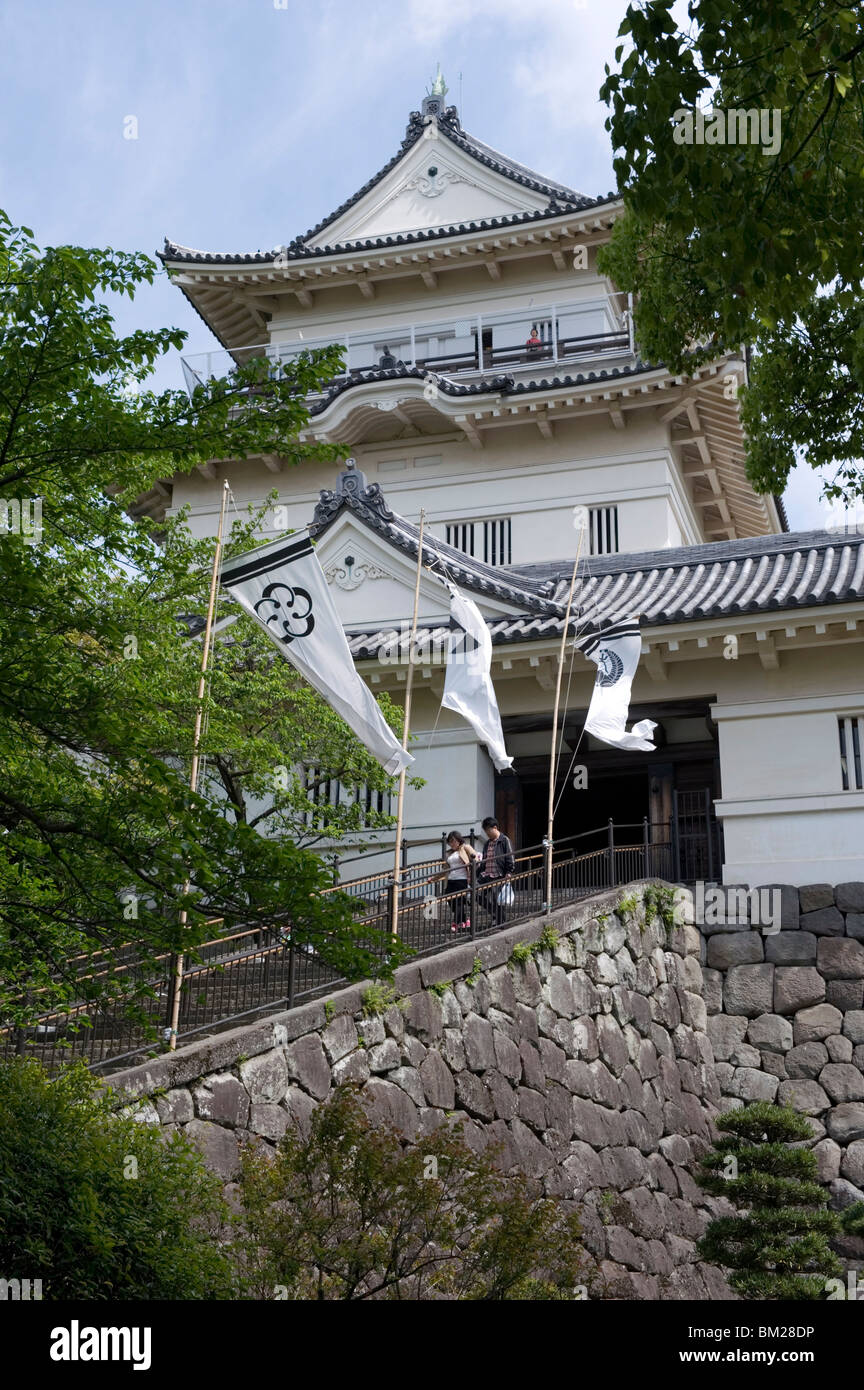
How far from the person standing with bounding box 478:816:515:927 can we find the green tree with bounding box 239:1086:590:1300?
5569 millimetres

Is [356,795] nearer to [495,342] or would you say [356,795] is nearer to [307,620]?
[307,620]

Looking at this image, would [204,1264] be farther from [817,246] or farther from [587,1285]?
[817,246]

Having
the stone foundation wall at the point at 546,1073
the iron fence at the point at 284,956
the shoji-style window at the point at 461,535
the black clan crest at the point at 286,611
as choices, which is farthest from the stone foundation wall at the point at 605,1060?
the shoji-style window at the point at 461,535

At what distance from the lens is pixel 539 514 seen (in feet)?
79.5

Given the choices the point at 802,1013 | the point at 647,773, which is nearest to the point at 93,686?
the point at 802,1013

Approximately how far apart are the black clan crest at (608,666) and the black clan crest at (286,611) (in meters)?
5.56

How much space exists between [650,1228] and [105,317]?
10.2 meters

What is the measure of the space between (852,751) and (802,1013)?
11.0 feet

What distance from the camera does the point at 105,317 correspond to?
6.00 metres

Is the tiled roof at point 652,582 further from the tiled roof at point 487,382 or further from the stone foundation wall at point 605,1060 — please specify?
the tiled roof at point 487,382

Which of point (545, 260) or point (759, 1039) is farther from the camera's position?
point (545, 260)

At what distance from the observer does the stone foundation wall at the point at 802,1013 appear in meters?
14.9

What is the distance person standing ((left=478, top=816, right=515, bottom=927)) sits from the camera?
13773 millimetres

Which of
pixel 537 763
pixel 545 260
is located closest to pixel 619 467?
pixel 545 260
